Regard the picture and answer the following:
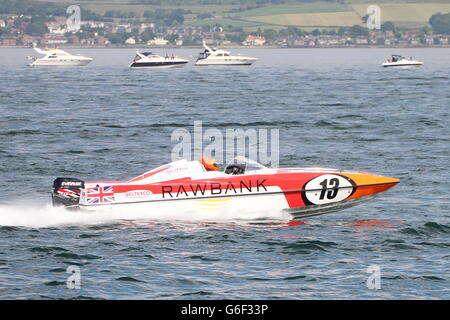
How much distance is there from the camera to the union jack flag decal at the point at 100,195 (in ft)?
66.6

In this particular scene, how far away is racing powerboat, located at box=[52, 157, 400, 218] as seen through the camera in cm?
2034

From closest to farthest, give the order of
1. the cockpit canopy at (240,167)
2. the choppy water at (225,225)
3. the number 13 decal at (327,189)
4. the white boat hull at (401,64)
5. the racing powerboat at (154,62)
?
the choppy water at (225,225), the cockpit canopy at (240,167), the number 13 decal at (327,189), the racing powerboat at (154,62), the white boat hull at (401,64)

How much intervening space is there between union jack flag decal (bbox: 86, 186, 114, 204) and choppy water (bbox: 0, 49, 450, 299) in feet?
1.51

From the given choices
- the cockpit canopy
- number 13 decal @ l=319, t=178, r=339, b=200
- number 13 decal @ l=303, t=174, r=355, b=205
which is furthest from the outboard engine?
number 13 decal @ l=319, t=178, r=339, b=200

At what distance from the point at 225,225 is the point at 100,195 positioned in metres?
3.20

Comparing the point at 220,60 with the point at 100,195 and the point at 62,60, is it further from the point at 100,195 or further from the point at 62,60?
the point at 100,195

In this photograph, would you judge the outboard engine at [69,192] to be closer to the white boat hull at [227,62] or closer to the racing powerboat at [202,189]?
the racing powerboat at [202,189]

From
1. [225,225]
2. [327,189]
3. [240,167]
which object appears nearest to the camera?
[225,225]

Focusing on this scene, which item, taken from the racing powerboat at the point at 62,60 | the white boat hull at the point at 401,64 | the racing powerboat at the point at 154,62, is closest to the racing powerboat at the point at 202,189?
the racing powerboat at the point at 154,62

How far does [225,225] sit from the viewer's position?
20.2 m

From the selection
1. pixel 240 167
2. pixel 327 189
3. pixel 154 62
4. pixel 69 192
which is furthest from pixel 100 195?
pixel 154 62

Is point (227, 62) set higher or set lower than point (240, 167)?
lower
